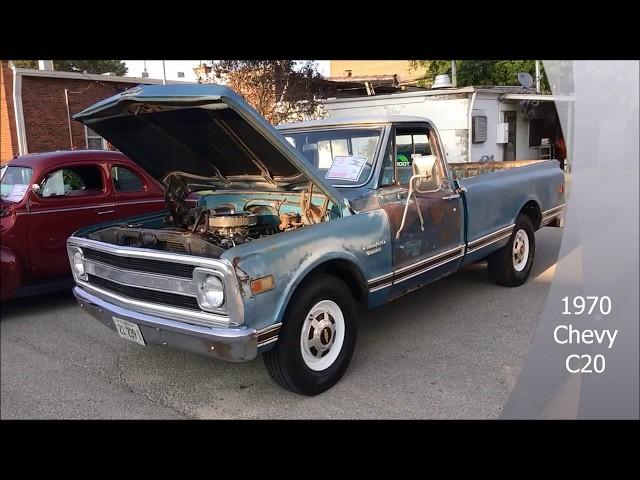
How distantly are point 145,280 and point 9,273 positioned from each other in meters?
0.77

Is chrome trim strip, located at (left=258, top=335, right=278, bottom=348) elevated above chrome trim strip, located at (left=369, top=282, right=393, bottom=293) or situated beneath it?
situated beneath

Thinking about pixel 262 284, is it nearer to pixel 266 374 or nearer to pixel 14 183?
pixel 266 374

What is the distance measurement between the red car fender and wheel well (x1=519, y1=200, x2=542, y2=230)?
5016mm

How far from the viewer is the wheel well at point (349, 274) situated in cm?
370

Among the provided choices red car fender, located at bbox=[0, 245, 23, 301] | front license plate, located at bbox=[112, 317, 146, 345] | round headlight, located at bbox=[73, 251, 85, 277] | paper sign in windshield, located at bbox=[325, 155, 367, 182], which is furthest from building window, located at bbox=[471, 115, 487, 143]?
red car fender, located at bbox=[0, 245, 23, 301]

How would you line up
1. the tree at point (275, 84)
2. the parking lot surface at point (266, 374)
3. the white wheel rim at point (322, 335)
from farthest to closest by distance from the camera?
→ the tree at point (275, 84), the white wheel rim at point (322, 335), the parking lot surface at point (266, 374)

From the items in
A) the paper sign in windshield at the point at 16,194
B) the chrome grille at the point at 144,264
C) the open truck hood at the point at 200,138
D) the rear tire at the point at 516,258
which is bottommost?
the rear tire at the point at 516,258

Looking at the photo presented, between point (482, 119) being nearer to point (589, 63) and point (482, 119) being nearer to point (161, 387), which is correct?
point (589, 63)

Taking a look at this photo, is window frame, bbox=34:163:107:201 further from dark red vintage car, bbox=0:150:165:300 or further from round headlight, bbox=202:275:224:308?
round headlight, bbox=202:275:224:308

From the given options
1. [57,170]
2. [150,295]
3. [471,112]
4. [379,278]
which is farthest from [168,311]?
[471,112]

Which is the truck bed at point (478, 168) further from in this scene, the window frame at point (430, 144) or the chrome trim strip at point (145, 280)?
the chrome trim strip at point (145, 280)

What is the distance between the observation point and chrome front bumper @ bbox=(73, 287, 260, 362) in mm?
3107

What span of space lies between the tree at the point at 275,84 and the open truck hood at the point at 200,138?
28.8ft

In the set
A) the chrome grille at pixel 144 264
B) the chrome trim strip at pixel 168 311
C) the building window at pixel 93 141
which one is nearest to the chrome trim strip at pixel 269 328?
the chrome trim strip at pixel 168 311
